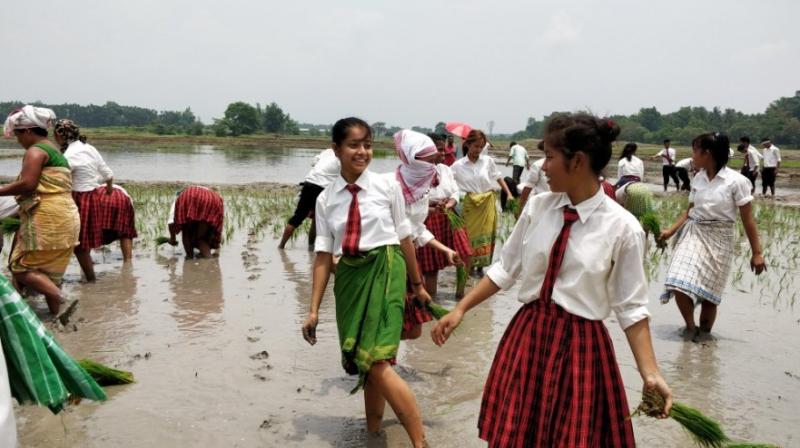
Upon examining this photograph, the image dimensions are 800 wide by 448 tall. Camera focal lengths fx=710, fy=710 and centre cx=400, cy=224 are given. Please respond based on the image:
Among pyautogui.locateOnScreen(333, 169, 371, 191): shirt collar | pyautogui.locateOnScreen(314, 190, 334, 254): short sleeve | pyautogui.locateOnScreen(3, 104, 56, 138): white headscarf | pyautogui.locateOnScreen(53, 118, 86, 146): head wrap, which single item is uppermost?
pyautogui.locateOnScreen(3, 104, 56, 138): white headscarf

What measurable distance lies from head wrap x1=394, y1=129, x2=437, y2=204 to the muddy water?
1.14 meters

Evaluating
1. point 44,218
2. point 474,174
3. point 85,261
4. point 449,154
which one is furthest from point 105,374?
point 449,154

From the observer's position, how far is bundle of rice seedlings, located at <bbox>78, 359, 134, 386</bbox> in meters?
3.71

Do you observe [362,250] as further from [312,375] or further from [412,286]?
[312,375]

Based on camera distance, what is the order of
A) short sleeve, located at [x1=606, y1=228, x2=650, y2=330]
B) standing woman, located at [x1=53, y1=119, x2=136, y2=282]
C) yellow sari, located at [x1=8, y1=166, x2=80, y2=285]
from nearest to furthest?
1. short sleeve, located at [x1=606, y1=228, x2=650, y2=330]
2. yellow sari, located at [x1=8, y1=166, x2=80, y2=285]
3. standing woman, located at [x1=53, y1=119, x2=136, y2=282]

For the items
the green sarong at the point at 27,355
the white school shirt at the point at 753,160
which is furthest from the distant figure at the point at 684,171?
the green sarong at the point at 27,355

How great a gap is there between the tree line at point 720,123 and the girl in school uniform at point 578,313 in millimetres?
55200

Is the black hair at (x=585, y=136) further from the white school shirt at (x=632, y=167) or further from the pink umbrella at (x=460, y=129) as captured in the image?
the white school shirt at (x=632, y=167)

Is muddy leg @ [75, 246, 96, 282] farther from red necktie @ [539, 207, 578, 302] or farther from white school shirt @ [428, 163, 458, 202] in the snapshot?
red necktie @ [539, 207, 578, 302]

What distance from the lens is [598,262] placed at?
2.32m

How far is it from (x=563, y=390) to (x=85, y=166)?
5918mm

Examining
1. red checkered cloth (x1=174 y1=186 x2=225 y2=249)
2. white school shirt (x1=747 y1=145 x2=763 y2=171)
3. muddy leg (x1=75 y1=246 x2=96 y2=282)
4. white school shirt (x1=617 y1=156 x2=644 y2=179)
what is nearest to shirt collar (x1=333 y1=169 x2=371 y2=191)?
muddy leg (x1=75 y1=246 x2=96 y2=282)

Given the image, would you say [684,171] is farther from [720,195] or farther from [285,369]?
[285,369]

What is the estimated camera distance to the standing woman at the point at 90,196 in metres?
6.80
